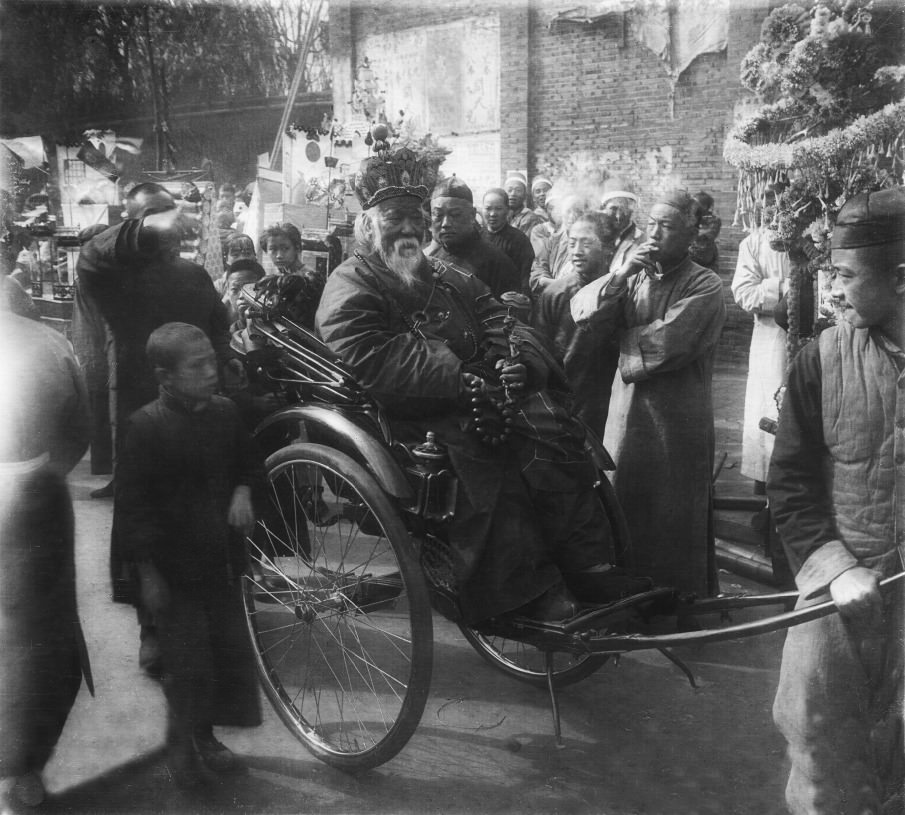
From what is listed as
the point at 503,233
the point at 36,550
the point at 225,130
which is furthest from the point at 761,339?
the point at 36,550

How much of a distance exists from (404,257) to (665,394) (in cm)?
132

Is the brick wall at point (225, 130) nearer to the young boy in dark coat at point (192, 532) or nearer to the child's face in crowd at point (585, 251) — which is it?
the young boy in dark coat at point (192, 532)

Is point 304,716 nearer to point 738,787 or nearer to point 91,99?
point 738,787

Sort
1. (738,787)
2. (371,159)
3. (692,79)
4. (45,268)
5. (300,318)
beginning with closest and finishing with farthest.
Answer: (738,787) → (45,268) → (371,159) → (300,318) → (692,79)

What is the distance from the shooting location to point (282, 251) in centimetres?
504

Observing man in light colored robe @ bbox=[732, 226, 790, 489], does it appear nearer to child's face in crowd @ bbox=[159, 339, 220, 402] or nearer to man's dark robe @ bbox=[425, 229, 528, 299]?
man's dark robe @ bbox=[425, 229, 528, 299]

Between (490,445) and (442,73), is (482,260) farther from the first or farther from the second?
(490,445)

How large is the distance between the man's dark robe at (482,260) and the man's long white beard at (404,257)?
62.0 inches

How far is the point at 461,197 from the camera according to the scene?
4.97 meters

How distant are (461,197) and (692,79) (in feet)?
4.60

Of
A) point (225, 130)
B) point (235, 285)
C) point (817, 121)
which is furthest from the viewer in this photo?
point (235, 285)


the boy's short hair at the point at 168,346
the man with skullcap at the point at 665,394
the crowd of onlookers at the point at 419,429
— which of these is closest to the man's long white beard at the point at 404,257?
the crowd of onlookers at the point at 419,429

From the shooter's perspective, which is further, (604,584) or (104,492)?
(104,492)

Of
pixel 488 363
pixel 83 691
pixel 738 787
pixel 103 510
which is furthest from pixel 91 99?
pixel 738 787
